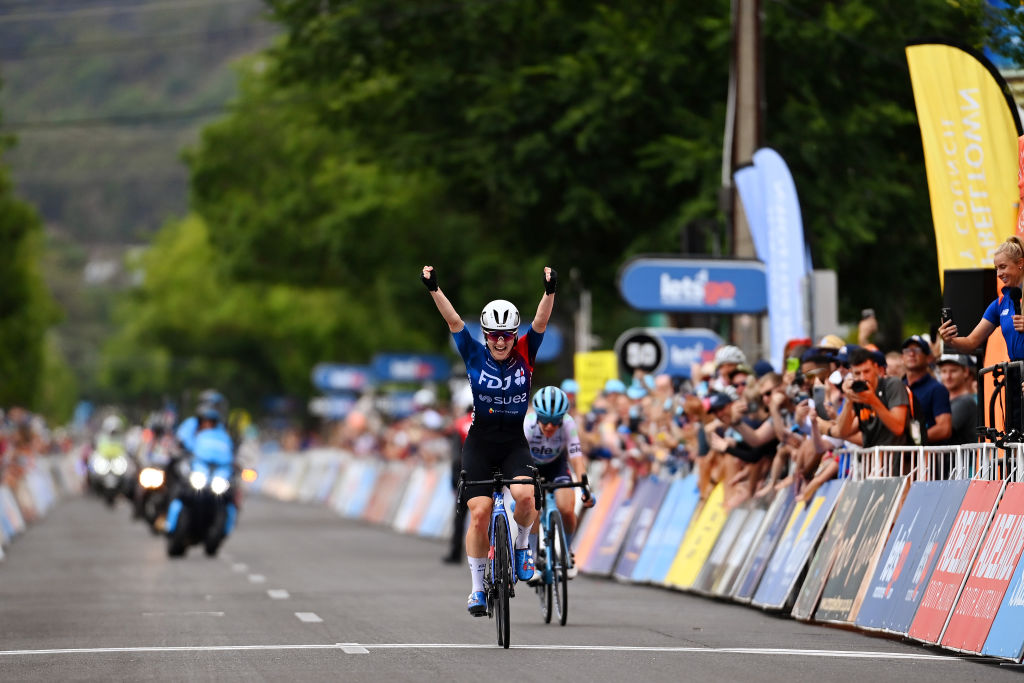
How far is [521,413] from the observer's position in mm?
14414

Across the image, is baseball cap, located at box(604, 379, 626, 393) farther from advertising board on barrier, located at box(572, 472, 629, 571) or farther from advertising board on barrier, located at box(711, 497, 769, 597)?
advertising board on barrier, located at box(711, 497, 769, 597)

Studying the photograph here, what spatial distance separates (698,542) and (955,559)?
7087mm

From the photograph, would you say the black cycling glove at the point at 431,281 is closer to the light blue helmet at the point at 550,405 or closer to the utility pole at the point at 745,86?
the light blue helmet at the point at 550,405

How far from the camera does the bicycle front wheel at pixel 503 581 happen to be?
13812mm

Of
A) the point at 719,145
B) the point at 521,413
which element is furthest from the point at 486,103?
the point at 521,413

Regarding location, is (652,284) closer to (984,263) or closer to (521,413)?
(984,263)

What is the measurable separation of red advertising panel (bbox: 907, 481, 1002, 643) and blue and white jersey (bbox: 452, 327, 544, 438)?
8.83ft

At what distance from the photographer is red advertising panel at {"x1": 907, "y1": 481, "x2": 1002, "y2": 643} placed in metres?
13.2

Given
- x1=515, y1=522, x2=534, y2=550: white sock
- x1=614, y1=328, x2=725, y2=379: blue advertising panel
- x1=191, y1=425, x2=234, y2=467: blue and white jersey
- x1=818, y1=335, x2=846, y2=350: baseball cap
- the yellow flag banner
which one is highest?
the yellow flag banner

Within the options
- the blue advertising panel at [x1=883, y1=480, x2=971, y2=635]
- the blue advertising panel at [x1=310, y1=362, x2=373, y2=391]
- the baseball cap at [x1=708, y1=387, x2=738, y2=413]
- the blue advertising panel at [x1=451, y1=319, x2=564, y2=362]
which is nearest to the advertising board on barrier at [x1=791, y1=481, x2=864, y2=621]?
the blue advertising panel at [x1=883, y1=480, x2=971, y2=635]

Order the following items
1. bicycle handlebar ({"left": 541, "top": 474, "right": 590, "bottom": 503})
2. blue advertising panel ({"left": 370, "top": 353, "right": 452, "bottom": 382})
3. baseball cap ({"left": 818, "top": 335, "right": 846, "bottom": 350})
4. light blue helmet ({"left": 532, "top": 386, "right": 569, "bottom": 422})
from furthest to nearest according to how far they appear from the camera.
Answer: blue advertising panel ({"left": 370, "top": 353, "right": 452, "bottom": 382})
baseball cap ({"left": 818, "top": 335, "right": 846, "bottom": 350})
light blue helmet ({"left": 532, "top": 386, "right": 569, "bottom": 422})
bicycle handlebar ({"left": 541, "top": 474, "right": 590, "bottom": 503})

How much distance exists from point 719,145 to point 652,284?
5099 millimetres

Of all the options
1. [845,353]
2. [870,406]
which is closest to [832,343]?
[845,353]

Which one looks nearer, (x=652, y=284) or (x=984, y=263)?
(x=984, y=263)
